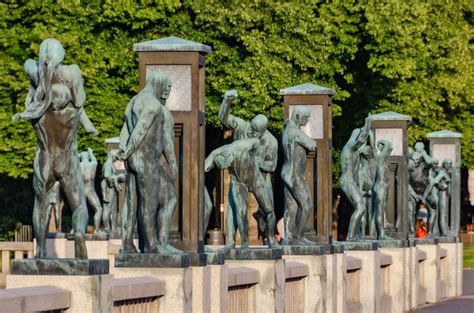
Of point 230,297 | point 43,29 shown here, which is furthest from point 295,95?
point 43,29

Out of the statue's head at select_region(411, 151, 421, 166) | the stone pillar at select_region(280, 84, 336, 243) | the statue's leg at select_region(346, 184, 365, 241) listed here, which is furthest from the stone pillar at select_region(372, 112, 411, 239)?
the stone pillar at select_region(280, 84, 336, 243)

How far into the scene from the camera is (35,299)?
518 inches

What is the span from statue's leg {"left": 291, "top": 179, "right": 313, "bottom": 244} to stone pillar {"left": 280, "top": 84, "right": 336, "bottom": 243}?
1246mm

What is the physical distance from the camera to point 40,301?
13.2 meters

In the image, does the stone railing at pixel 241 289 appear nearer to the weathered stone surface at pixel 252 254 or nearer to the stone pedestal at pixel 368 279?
the weathered stone surface at pixel 252 254

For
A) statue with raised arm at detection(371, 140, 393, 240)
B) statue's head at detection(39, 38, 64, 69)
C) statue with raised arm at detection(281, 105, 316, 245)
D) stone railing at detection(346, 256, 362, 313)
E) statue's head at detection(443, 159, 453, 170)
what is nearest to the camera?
statue's head at detection(39, 38, 64, 69)

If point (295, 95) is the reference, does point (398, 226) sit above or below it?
below

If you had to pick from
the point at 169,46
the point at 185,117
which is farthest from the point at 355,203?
the point at 169,46

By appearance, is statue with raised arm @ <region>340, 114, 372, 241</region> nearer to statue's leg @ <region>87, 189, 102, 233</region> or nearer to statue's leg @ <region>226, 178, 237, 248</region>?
statue's leg @ <region>226, 178, 237, 248</region>

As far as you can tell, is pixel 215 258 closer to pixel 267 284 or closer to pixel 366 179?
pixel 267 284

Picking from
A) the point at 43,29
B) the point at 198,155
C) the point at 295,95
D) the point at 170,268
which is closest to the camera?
the point at 170,268

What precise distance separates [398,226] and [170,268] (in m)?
16.1

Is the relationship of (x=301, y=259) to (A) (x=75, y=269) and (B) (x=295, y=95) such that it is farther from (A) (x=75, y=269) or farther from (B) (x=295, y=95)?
(A) (x=75, y=269)

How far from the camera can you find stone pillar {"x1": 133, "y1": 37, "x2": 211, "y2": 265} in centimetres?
1841
